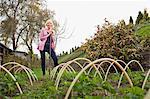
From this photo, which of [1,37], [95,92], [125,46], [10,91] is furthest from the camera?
[1,37]

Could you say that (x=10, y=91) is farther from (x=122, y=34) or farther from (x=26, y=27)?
(x=26, y=27)

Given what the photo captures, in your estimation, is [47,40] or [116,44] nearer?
[47,40]

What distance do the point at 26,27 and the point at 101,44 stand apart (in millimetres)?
30526

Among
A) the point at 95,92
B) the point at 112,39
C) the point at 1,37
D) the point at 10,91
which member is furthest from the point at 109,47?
the point at 1,37

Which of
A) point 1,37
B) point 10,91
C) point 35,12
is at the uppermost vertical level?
point 35,12

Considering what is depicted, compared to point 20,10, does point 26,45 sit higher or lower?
lower

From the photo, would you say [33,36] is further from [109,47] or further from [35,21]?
[109,47]

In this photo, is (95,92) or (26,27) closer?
(95,92)

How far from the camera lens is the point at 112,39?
45.1 ft

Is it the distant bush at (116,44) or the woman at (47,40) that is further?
the distant bush at (116,44)

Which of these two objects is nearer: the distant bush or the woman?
the woman

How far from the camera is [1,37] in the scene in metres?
42.2

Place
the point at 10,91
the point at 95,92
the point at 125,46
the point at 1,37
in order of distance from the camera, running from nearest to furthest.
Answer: the point at 95,92 < the point at 10,91 < the point at 125,46 < the point at 1,37

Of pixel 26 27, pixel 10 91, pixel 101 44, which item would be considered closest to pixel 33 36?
pixel 26 27
